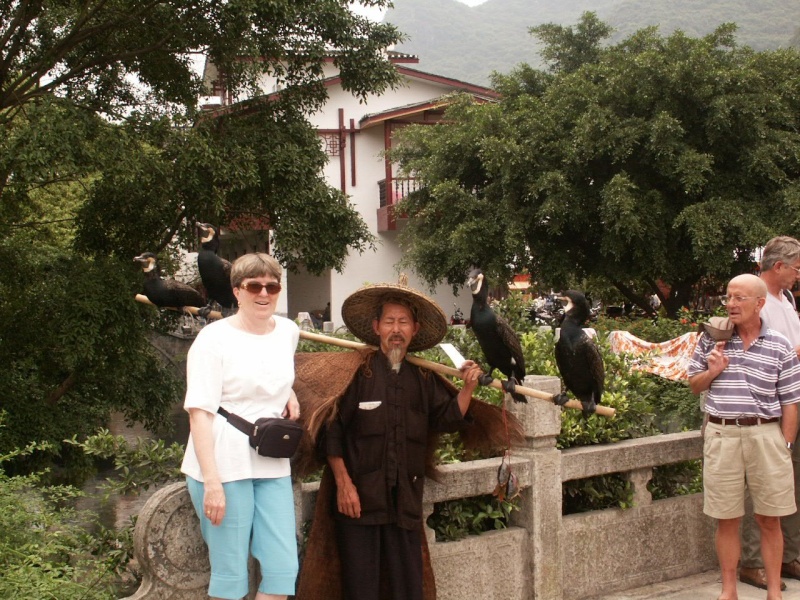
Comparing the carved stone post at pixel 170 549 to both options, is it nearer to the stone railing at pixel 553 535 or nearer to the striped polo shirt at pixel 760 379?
the stone railing at pixel 553 535

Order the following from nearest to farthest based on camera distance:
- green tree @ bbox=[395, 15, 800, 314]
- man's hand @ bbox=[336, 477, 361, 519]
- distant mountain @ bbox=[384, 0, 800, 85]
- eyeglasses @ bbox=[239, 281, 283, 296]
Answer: eyeglasses @ bbox=[239, 281, 283, 296]
man's hand @ bbox=[336, 477, 361, 519]
green tree @ bbox=[395, 15, 800, 314]
distant mountain @ bbox=[384, 0, 800, 85]

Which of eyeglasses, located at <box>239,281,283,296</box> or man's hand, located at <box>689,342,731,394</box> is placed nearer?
eyeglasses, located at <box>239,281,283,296</box>

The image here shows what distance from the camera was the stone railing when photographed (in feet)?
13.5

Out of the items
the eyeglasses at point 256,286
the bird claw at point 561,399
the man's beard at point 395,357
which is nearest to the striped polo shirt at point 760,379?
the bird claw at point 561,399

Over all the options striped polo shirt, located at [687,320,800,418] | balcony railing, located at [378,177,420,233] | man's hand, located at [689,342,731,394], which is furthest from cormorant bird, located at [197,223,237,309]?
balcony railing, located at [378,177,420,233]

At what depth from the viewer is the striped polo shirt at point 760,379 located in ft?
14.3

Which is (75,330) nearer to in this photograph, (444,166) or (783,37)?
(444,166)

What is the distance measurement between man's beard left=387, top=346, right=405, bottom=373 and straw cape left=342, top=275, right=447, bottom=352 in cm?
15

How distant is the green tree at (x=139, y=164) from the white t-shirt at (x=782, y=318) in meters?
5.35

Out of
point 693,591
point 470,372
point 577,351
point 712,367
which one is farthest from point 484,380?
point 693,591

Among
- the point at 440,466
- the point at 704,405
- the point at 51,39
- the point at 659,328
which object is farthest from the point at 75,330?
the point at 659,328

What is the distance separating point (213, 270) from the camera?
161 inches

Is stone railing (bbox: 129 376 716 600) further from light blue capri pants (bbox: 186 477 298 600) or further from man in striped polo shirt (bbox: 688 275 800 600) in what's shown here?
man in striped polo shirt (bbox: 688 275 800 600)

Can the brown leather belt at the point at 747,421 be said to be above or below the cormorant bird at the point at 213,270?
below
